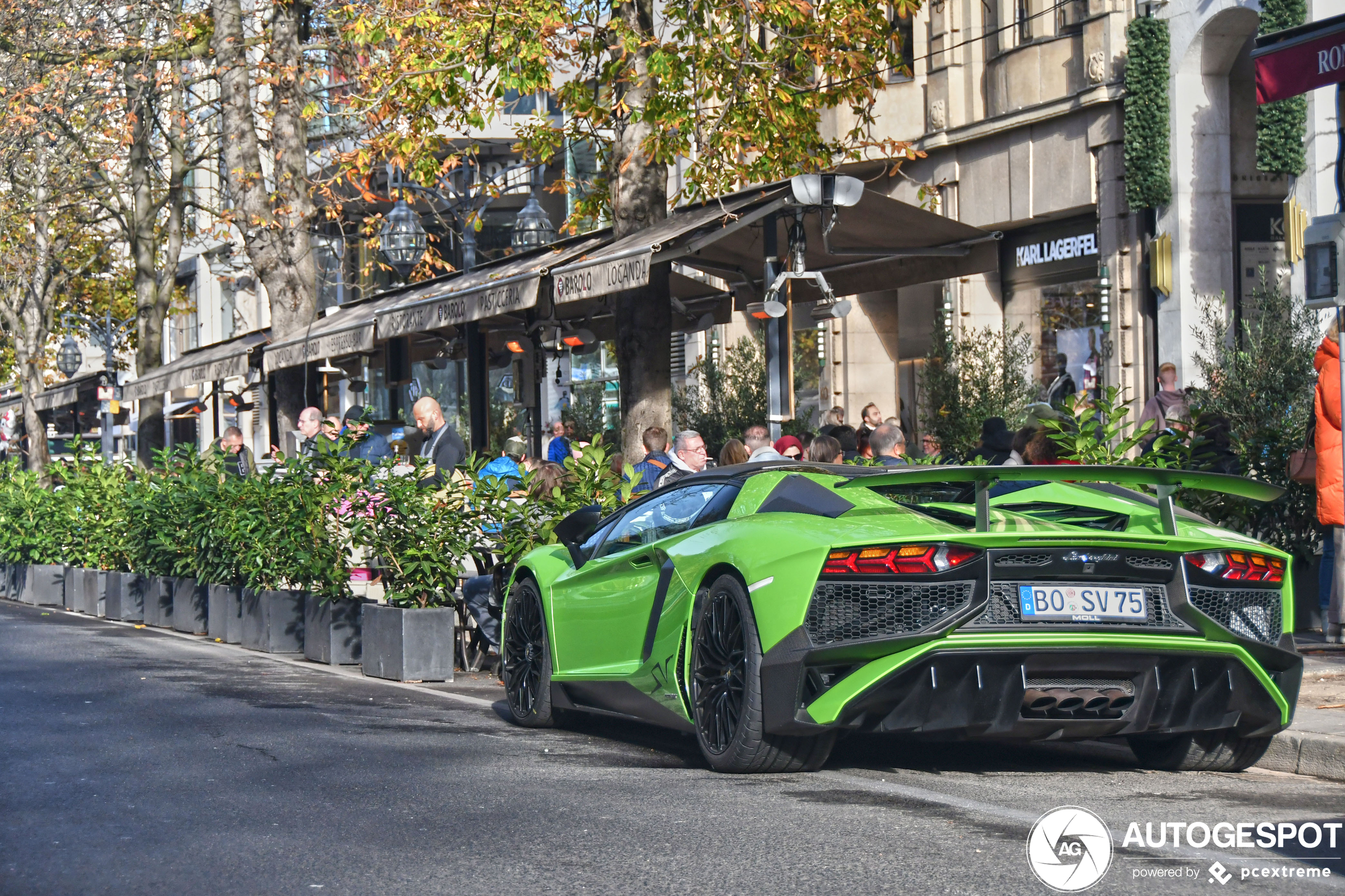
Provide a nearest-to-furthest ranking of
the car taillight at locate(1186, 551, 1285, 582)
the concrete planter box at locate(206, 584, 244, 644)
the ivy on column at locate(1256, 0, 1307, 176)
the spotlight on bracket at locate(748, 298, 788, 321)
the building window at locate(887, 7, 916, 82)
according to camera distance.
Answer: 1. the car taillight at locate(1186, 551, 1285, 582)
2. the spotlight on bracket at locate(748, 298, 788, 321)
3. the concrete planter box at locate(206, 584, 244, 644)
4. the ivy on column at locate(1256, 0, 1307, 176)
5. the building window at locate(887, 7, 916, 82)

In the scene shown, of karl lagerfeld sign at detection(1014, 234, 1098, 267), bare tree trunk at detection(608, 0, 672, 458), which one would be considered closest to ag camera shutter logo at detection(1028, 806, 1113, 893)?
bare tree trunk at detection(608, 0, 672, 458)

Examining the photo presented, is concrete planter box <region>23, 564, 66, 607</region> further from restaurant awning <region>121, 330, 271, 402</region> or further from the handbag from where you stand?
the handbag

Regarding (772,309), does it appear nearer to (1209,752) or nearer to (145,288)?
(1209,752)

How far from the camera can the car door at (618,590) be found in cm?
789

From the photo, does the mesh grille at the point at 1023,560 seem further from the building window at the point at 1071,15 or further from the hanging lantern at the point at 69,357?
the hanging lantern at the point at 69,357

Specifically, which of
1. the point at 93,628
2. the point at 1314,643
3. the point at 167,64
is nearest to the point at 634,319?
the point at 93,628

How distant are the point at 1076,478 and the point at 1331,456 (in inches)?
188

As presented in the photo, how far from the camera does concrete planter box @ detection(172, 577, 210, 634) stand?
15.7m

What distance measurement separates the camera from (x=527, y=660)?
9055 millimetres

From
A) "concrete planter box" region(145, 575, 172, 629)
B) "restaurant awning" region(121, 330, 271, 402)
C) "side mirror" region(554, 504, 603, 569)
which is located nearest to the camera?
"side mirror" region(554, 504, 603, 569)

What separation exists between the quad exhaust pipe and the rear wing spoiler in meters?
0.63

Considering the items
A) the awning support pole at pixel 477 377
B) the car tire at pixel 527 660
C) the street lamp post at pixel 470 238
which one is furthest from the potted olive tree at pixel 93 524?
the car tire at pixel 527 660

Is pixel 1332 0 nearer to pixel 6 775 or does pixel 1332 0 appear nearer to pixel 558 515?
pixel 558 515

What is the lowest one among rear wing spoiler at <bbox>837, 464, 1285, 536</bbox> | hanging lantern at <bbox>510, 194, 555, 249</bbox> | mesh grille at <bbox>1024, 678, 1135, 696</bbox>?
mesh grille at <bbox>1024, 678, 1135, 696</bbox>
